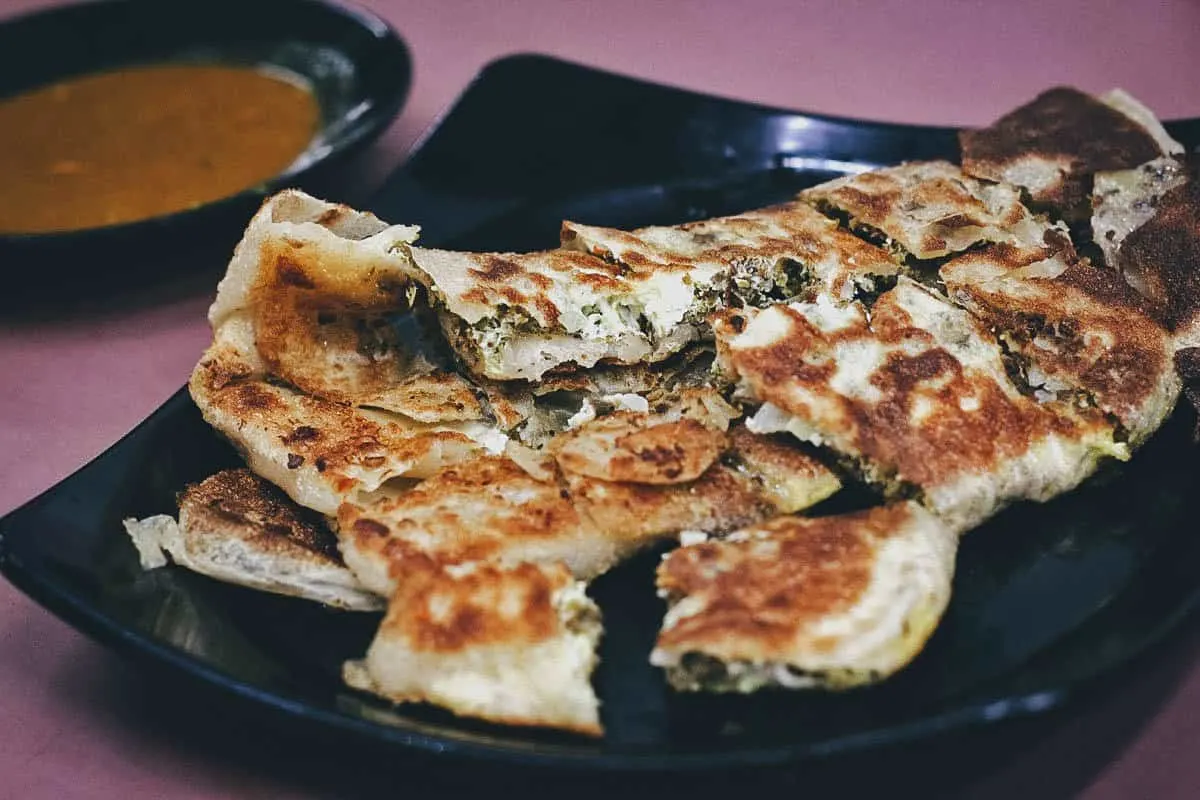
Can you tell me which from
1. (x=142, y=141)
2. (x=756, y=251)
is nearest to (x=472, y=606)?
(x=756, y=251)

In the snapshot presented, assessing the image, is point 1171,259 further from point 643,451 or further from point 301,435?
point 301,435

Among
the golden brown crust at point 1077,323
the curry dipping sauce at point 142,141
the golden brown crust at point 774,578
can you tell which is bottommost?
the curry dipping sauce at point 142,141

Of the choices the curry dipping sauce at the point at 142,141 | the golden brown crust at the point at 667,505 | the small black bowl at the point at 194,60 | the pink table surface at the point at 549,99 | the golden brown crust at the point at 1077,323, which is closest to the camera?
the pink table surface at the point at 549,99

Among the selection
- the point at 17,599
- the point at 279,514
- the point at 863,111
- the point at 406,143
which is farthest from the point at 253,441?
the point at 863,111

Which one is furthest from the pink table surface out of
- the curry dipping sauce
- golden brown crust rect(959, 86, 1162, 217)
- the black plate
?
golden brown crust rect(959, 86, 1162, 217)

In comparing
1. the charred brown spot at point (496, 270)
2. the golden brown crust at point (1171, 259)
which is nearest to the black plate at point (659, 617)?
the golden brown crust at point (1171, 259)

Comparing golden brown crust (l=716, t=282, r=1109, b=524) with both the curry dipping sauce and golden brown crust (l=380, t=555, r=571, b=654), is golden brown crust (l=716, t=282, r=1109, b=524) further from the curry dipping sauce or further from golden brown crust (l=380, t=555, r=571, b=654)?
the curry dipping sauce

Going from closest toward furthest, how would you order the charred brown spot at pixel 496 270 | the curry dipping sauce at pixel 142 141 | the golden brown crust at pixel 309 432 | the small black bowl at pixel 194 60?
the golden brown crust at pixel 309 432
the charred brown spot at pixel 496 270
the small black bowl at pixel 194 60
the curry dipping sauce at pixel 142 141

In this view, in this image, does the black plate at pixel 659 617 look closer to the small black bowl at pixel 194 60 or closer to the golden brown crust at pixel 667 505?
the golden brown crust at pixel 667 505
